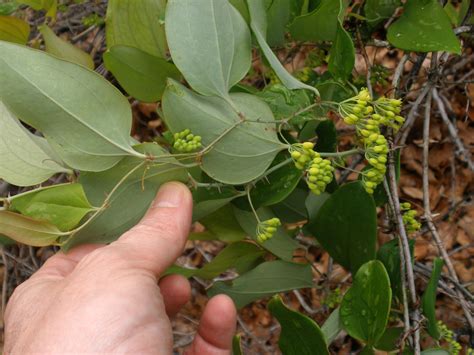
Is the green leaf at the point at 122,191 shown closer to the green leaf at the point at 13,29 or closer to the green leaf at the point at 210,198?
the green leaf at the point at 210,198

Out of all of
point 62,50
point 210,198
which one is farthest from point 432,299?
point 62,50

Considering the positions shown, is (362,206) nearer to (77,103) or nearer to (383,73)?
(383,73)

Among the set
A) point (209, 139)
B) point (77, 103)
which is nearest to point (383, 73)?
point (209, 139)

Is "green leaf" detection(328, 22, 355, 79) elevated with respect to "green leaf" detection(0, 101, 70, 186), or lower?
elevated

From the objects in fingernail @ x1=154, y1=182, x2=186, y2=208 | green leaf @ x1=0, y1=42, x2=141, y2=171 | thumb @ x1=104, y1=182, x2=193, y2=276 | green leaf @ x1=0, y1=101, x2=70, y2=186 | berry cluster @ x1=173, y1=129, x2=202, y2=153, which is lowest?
thumb @ x1=104, y1=182, x2=193, y2=276

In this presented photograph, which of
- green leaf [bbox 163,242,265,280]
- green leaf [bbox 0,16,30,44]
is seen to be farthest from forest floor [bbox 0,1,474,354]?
green leaf [bbox 163,242,265,280]

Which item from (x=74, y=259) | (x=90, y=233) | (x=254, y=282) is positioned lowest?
(x=254, y=282)

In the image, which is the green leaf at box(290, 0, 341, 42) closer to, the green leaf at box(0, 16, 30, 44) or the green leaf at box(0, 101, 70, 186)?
the green leaf at box(0, 101, 70, 186)
